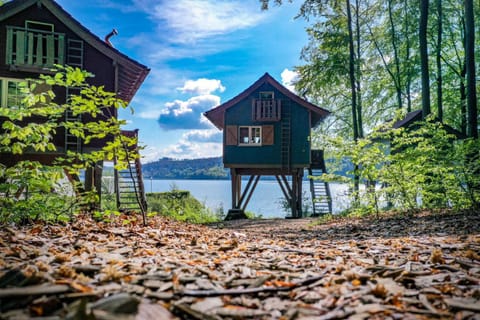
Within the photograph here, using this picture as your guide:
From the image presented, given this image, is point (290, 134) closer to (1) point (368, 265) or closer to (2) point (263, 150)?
(2) point (263, 150)

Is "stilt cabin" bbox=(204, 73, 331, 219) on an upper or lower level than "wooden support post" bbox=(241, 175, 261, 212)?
upper

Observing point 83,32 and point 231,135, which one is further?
point 231,135

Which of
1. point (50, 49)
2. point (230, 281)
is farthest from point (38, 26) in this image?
point (230, 281)

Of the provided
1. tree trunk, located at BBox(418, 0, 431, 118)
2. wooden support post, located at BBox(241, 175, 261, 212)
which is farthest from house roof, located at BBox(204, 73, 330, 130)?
tree trunk, located at BBox(418, 0, 431, 118)

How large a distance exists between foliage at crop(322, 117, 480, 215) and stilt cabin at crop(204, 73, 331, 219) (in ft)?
23.5

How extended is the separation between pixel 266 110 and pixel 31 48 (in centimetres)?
992

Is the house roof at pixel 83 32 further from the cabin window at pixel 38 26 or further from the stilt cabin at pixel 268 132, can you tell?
the stilt cabin at pixel 268 132

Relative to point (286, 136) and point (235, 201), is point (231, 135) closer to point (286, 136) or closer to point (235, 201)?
point (286, 136)

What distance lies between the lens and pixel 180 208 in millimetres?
14297

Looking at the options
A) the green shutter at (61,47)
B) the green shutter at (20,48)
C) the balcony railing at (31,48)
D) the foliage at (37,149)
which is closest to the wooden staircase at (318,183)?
the green shutter at (61,47)

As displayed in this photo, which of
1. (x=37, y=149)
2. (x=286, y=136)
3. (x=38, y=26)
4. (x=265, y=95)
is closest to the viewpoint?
(x=37, y=149)

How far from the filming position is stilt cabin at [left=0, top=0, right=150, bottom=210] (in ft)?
33.0

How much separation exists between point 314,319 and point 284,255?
1.62 metres

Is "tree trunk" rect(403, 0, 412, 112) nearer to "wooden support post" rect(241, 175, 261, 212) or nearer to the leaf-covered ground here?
"wooden support post" rect(241, 175, 261, 212)
